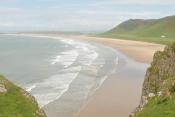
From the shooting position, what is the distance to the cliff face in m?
17.7

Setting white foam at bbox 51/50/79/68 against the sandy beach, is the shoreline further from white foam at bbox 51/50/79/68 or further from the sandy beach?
white foam at bbox 51/50/79/68

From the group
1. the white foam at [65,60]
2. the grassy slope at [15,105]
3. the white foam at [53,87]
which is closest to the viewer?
the grassy slope at [15,105]

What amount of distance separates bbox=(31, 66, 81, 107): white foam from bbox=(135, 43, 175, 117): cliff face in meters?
10.6

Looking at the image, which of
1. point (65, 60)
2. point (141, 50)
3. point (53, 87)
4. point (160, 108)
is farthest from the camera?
point (141, 50)

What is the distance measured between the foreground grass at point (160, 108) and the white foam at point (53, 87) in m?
13.9

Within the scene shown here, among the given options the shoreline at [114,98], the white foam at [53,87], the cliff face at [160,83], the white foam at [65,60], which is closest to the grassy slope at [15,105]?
the cliff face at [160,83]

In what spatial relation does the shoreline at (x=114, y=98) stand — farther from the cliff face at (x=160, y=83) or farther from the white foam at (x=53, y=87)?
the cliff face at (x=160, y=83)

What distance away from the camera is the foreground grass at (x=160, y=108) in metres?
15.7

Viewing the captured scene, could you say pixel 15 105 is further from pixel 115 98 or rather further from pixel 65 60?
pixel 65 60

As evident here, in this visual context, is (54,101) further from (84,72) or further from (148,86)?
(84,72)

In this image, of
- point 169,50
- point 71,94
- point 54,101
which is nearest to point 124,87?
point 71,94

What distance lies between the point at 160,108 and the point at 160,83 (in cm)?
521

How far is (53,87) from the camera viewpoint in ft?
125

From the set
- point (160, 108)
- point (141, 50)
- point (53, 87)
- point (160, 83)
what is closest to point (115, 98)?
point (53, 87)
